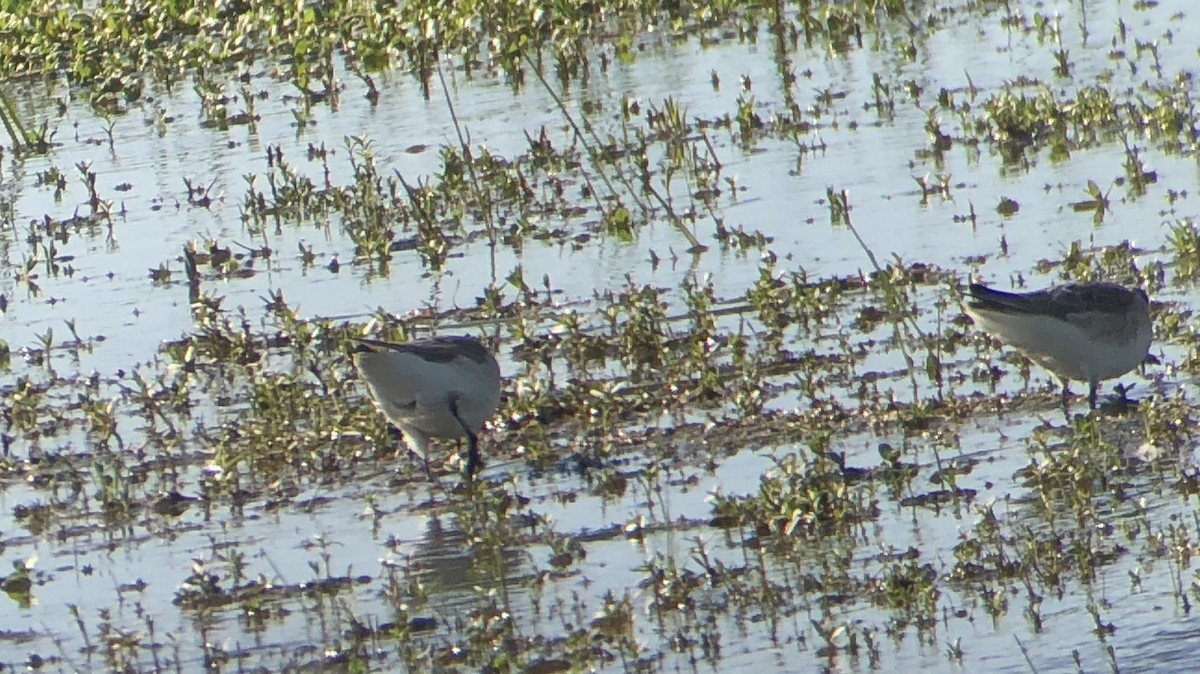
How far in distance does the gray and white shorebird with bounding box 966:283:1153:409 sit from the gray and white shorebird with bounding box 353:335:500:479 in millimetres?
1748

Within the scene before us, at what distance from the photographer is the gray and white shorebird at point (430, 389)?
8227mm

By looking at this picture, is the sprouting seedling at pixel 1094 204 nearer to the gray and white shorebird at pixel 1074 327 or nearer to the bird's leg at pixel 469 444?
the gray and white shorebird at pixel 1074 327

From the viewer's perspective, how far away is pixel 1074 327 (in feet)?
26.4

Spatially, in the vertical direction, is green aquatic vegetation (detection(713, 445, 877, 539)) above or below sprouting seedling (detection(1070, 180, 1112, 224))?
above

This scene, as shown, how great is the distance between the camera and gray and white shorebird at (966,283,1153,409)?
8.02 meters

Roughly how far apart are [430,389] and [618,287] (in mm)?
2540

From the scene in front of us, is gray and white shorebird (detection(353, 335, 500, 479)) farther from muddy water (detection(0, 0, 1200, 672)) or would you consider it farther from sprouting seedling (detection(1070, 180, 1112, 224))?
sprouting seedling (detection(1070, 180, 1112, 224))

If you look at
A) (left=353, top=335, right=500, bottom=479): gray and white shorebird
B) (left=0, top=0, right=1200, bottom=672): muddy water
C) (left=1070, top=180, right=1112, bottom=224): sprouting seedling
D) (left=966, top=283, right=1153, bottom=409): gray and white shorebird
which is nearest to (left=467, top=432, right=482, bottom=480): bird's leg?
(left=353, top=335, right=500, bottom=479): gray and white shorebird

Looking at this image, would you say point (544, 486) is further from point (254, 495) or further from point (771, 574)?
point (771, 574)

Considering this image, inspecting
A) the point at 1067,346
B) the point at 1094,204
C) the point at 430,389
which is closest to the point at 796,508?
the point at 1067,346

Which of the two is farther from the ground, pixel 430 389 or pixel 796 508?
pixel 430 389

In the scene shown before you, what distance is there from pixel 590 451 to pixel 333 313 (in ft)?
9.36

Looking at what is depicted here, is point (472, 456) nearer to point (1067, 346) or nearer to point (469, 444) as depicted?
point (469, 444)

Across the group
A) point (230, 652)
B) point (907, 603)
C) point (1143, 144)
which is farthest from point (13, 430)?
point (1143, 144)
